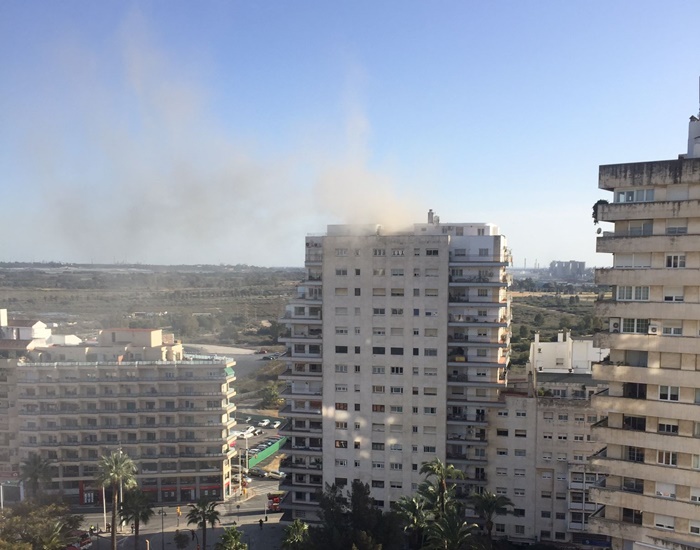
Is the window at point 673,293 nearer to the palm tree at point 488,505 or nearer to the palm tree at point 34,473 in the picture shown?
the palm tree at point 488,505

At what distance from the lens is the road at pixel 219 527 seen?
3031 cm

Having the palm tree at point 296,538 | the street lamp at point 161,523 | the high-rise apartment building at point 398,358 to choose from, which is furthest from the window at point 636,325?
the street lamp at point 161,523

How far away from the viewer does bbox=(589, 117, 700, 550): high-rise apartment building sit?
15.8 meters

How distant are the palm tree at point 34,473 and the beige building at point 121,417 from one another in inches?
103

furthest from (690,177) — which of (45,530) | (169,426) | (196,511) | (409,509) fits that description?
(169,426)

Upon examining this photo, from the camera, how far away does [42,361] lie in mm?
37125

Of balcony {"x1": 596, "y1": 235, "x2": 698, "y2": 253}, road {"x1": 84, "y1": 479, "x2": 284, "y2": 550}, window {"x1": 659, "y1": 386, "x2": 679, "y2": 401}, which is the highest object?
balcony {"x1": 596, "y1": 235, "x2": 698, "y2": 253}

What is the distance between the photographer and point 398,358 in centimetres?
2973

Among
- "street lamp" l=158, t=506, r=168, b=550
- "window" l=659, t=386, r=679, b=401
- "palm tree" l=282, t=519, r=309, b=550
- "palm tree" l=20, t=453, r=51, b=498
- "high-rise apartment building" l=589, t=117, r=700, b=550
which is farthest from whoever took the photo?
"palm tree" l=20, t=453, r=51, b=498

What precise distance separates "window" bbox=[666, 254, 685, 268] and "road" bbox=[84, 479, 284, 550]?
863 inches

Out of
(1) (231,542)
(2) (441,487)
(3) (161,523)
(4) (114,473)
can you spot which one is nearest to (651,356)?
(2) (441,487)

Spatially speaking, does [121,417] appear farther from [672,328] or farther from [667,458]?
[672,328]

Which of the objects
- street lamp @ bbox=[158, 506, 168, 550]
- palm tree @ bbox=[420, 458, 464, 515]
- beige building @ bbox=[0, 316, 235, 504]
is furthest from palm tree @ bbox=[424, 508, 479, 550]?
beige building @ bbox=[0, 316, 235, 504]

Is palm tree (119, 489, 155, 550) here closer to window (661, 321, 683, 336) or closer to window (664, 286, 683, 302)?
window (661, 321, 683, 336)
